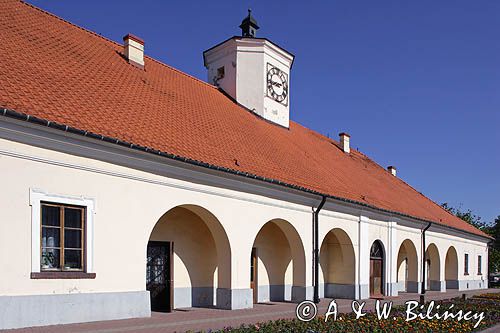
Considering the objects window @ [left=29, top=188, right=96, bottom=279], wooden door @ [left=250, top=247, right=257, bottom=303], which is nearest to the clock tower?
wooden door @ [left=250, top=247, right=257, bottom=303]

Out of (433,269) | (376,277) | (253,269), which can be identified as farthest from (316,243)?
(433,269)

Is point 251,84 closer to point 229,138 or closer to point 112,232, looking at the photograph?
point 229,138

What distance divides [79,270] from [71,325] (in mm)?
1050

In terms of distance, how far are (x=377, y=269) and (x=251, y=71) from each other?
33.4 feet

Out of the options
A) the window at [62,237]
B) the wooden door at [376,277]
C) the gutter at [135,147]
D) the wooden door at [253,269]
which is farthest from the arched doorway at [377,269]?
the window at [62,237]

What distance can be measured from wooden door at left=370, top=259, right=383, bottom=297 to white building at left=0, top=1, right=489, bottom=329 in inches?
4.0

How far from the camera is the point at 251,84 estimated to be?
22172 millimetres

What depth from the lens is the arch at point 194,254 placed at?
1416 centimetres

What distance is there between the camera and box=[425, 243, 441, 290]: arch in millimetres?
29953

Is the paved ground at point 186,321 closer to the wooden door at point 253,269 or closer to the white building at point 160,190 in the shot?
the white building at point 160,190

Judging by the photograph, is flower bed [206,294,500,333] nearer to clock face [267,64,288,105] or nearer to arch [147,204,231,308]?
arch [147,204,231,308]

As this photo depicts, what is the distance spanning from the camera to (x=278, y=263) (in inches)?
738

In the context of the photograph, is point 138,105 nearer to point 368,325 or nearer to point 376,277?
point 368,325

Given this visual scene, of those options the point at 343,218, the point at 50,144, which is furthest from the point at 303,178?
the point at 50,144
